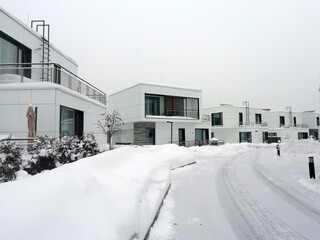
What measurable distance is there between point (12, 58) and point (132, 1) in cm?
809

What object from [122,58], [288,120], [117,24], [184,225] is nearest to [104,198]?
[184,225]

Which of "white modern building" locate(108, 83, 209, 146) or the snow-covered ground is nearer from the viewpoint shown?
the snow-covered ground

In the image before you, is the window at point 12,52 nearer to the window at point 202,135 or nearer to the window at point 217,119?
the window at point 202,135

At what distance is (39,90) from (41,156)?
5002 mm

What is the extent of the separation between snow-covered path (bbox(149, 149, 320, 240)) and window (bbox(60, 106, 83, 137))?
7.34 metres

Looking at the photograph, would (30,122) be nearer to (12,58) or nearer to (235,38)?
(12,58)

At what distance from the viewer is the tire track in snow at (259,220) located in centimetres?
524

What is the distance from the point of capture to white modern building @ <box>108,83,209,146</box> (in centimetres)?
3500

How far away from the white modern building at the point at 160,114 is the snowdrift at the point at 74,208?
28.9m

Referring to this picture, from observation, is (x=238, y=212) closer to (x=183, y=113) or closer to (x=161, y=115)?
(x=161, y=115)

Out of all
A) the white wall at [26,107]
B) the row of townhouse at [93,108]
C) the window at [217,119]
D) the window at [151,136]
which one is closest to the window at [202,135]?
the row of townhouse at [93,108]

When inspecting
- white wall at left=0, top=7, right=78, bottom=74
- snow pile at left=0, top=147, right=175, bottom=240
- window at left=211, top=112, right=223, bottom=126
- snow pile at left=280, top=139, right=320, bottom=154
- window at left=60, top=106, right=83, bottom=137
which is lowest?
snow pile at left=280, top=139, right=320, bottom=154

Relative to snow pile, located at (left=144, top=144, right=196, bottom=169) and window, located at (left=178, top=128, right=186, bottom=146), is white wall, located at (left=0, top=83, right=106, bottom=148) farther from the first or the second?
window, located at (left=178, top=128, right=186, bottom=146)

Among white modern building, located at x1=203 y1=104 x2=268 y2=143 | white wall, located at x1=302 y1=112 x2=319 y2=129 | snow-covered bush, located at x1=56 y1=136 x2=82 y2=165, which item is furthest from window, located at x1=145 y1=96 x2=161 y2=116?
white wall, located at x1=302 y1=112 x2=319 y2=129
